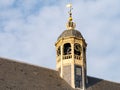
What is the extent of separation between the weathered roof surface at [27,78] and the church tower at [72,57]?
1.26m

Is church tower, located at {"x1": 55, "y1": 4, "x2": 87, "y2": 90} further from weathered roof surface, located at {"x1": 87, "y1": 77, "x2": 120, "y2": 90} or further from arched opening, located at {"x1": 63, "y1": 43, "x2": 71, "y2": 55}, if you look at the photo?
weathered roof surface, located at {"x1": 87, "y1": 77, "x2": 120, "y2": 90}

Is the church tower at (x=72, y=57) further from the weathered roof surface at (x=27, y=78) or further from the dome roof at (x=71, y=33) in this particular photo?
the weathered roof surface at (x=27, y=78)

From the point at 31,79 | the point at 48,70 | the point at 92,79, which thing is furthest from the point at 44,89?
the point at 92,79

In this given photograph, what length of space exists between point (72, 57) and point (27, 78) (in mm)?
8471

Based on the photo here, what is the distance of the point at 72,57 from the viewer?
64.1 m

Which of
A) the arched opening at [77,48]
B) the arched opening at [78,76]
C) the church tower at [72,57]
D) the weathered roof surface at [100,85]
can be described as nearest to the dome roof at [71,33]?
the church tower at [72,57]

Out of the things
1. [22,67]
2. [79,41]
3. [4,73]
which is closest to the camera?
[4,73]

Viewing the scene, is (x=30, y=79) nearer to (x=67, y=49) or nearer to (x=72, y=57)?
(x=72, y=57)

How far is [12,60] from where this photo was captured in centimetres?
6178

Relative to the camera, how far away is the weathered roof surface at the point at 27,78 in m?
55.9

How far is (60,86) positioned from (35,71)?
13.4 ft

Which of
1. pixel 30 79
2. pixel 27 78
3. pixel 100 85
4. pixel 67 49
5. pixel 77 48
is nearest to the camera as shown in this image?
pixel 27 78

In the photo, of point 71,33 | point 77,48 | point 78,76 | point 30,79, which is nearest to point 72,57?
point 77,48

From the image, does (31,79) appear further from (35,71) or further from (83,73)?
(83,73)
